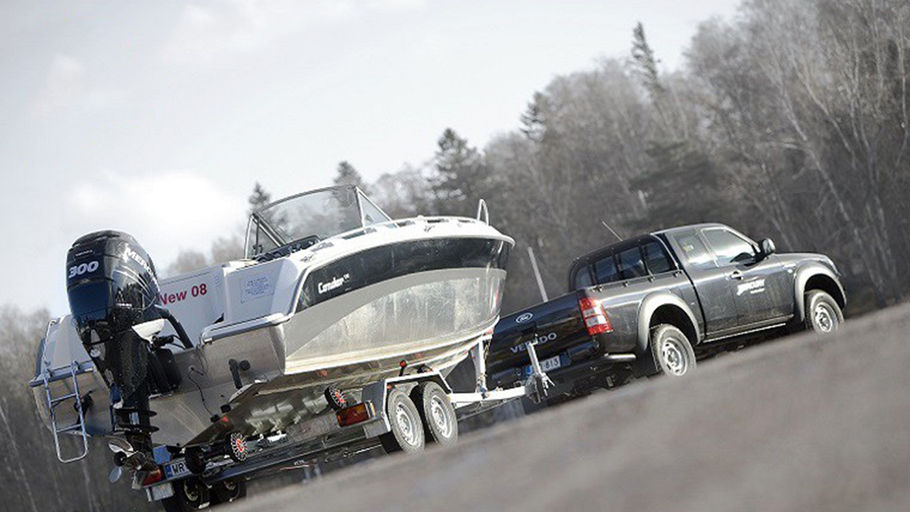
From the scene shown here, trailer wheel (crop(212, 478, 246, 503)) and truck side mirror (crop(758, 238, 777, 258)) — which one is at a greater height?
truck side mirror (crop(758, 238, 777, 258))

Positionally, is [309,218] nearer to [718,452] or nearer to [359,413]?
[359,413]

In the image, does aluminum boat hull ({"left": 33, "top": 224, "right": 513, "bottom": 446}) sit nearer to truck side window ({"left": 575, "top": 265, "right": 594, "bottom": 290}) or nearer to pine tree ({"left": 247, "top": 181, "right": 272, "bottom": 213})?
truck side window ({"left": 575, "top": 265, "right": 594, "bottom": 290})

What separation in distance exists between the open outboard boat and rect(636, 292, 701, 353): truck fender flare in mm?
2281

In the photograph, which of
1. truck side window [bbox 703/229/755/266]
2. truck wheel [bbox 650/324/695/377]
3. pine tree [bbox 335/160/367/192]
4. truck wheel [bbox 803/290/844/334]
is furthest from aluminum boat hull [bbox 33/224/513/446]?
pine tree [bbox 335/160/367/192]

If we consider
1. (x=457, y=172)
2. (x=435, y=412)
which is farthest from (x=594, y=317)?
(x=457, y=172)

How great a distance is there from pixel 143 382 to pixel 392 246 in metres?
2.57

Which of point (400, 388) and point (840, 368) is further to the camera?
point (400, 388)

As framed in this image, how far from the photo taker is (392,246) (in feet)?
33.0

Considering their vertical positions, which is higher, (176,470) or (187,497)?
(176,470)

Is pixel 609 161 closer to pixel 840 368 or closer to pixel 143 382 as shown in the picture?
pixel 143 382

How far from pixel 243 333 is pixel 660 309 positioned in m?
5.95

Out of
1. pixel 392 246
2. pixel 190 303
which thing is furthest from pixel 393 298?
pixel 190 303

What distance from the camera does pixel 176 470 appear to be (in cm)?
972

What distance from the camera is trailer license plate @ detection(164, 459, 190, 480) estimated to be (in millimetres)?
9680
